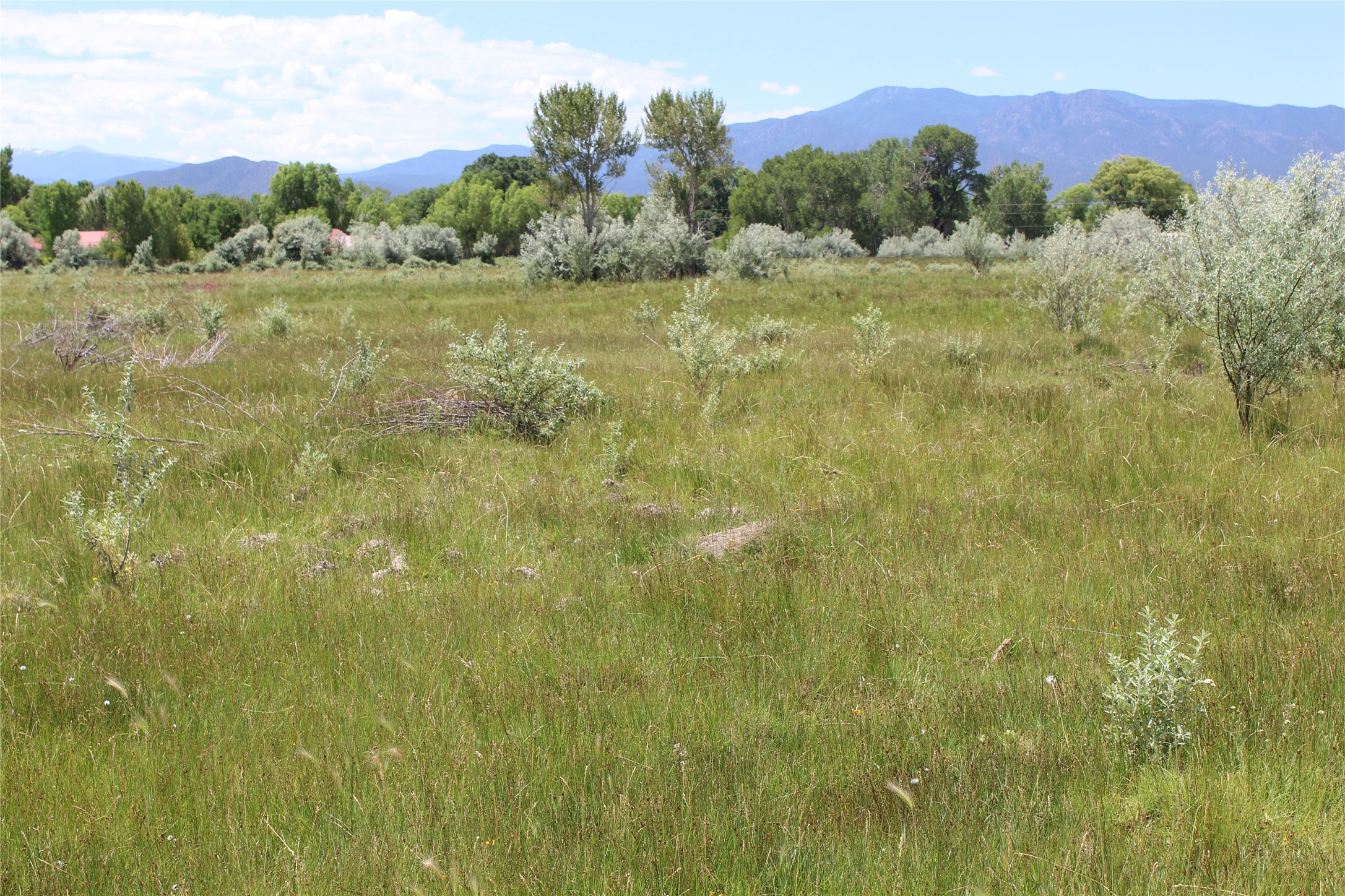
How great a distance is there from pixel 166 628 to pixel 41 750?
809mm

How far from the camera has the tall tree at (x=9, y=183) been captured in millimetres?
88312

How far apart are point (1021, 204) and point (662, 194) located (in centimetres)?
4664

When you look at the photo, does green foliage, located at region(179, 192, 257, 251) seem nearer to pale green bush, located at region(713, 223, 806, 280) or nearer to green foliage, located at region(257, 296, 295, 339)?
pale green bush, located at region(713, 223, 806, 280)

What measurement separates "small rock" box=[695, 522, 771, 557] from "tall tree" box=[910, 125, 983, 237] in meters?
98.5

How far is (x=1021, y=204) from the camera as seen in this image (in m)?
80.6

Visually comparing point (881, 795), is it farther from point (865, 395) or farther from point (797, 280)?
point (797, 280)

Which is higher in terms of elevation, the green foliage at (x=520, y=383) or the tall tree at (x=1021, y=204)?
the tall tree at (x=1021, y=204)

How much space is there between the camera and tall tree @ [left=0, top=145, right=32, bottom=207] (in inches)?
3477

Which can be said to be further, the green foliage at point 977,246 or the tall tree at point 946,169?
the tall tree at point 946,169

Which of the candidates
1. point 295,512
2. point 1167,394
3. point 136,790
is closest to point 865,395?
point 1167,394

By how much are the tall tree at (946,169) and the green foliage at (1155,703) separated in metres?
100.0

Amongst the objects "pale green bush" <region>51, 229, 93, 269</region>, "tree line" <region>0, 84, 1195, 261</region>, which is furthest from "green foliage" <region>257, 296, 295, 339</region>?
"pale green bush" <region>51, 229, 93, 269</region>

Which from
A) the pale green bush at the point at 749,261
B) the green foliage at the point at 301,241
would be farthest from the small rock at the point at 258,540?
the green foliage at the point at 301,241

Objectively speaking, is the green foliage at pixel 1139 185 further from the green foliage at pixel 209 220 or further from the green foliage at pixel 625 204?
the green foliage at pixel 209 220
